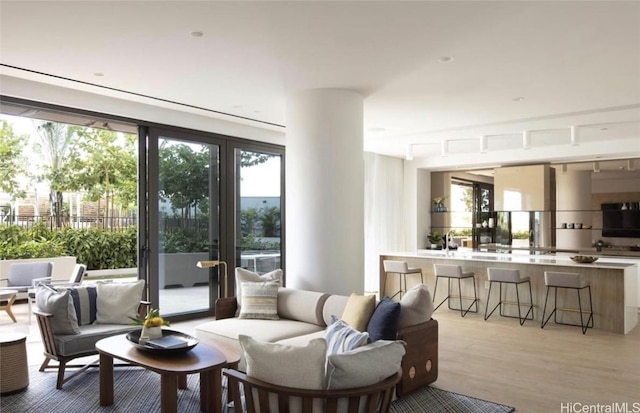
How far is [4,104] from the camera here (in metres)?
5.25

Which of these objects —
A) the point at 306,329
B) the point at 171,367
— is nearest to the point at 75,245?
the point at 306,329

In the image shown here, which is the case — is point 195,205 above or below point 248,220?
above

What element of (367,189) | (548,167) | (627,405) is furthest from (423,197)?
(627,405)

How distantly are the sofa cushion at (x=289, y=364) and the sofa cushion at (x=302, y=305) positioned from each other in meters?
2.47

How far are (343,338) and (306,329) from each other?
6.14 feet

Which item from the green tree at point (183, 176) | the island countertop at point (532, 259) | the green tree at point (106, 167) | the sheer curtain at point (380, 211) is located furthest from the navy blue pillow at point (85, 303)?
the green tree at point (106, 167)

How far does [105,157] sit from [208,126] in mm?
7005

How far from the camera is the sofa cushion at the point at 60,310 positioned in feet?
14.2

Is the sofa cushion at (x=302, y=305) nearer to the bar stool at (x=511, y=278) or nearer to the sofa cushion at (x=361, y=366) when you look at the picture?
the sofa cushion at (x=361, y=366)

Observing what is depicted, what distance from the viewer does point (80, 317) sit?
15.7 feet

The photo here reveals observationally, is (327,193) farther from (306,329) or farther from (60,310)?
(60,310)

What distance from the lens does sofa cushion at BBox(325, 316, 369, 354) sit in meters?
2.80

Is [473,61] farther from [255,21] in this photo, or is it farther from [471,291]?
[471,291]

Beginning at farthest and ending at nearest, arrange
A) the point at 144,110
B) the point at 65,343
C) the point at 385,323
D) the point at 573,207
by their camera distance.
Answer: the point at 573,207, the point at 144,110, the point at 65,343, the point at 385,323
